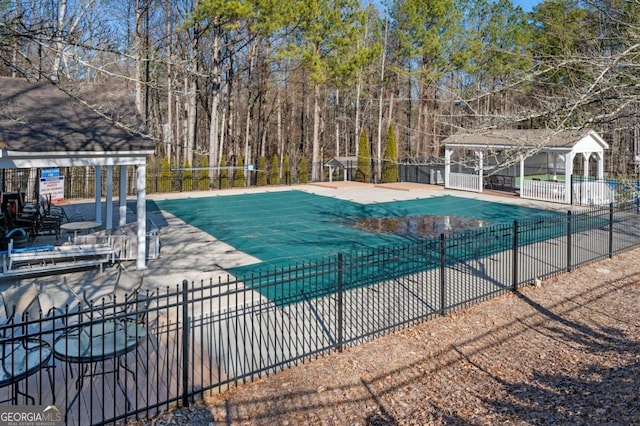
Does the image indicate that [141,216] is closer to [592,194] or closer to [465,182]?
[592,194]

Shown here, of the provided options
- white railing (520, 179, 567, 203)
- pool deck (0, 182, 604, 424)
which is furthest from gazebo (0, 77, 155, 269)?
white railing (520, 179, 567, 203)

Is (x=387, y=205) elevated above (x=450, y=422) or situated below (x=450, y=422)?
above

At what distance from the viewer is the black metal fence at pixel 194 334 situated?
16.6 feet

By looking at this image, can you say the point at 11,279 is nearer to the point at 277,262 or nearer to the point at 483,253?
the point at 277,262

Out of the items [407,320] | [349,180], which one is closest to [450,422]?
[407,320]

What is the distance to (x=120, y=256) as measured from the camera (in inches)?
437

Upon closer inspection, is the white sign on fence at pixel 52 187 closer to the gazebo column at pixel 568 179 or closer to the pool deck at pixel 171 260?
the pool deck at pixel 171 260

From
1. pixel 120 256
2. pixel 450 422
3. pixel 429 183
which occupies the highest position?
pixel 429 183

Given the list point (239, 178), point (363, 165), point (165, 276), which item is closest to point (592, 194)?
point (363, 165)

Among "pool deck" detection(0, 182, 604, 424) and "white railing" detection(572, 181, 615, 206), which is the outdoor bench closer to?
"pool deck" detection(0, 182, 604, 424)

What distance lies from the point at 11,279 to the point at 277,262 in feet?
17.2

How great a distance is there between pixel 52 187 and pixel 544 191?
20625 millimetres

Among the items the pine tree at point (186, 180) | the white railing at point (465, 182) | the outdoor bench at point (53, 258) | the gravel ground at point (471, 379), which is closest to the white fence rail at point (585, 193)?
the white railing at point (465, 182)

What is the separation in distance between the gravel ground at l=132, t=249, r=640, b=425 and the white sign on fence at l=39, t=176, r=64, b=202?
16.1m
